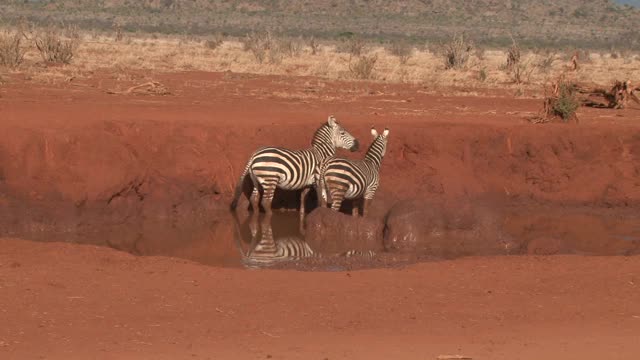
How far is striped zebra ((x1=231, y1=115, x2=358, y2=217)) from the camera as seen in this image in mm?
15656

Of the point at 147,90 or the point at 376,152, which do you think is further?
the point at 147,90

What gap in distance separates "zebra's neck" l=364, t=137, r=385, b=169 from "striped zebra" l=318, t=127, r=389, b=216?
0.44 ft

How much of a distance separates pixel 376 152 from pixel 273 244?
8.68 ft

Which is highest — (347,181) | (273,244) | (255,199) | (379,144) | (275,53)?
(275,53)

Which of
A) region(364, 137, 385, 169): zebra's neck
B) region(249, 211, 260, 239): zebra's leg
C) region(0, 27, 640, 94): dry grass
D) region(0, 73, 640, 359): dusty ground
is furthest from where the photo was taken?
region(0, 27, 640, 94): dry grass

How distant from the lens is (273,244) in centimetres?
1457

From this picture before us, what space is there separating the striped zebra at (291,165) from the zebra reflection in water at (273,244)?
0.30 metres

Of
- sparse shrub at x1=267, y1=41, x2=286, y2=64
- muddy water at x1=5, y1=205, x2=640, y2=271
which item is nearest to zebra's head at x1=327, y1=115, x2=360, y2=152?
muddy water at x1=5, y1=205, x2=640, y2=271

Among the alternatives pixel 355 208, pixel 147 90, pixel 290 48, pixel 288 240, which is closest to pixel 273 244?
pixel 288 240

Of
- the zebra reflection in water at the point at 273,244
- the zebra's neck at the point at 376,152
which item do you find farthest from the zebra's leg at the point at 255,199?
the zebra's neck at the point at 376,152

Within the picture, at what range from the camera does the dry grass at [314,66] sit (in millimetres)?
30797

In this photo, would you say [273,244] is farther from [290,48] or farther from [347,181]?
[290,48]

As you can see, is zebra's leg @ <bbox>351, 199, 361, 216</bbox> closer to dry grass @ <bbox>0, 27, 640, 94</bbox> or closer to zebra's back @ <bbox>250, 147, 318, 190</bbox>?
zebra's back @ <bbox>250, 147, 318, 190</bbox>

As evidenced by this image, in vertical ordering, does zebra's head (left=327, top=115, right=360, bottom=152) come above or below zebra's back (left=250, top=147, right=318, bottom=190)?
above
